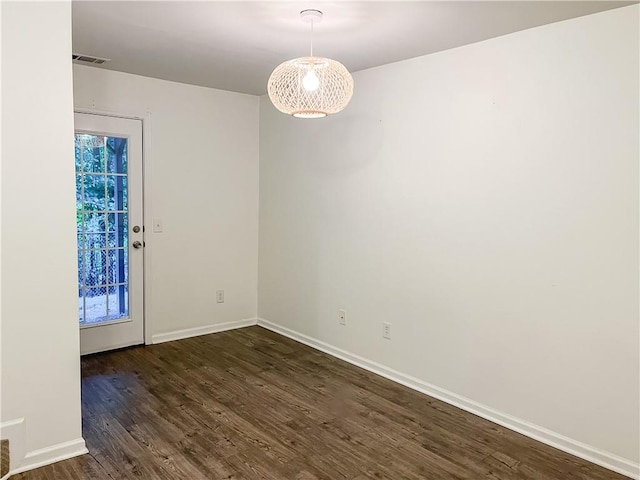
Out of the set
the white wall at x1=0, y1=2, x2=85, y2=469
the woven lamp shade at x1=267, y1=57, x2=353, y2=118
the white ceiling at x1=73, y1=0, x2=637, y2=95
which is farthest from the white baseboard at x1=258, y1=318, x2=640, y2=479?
the white ceiling at x1=73, y1=0, x2=637, y2=95

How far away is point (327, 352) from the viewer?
14.0ft

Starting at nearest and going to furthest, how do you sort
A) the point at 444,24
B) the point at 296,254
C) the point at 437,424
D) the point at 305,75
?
the point at 305,75, the point at 444,24, the point at 437,424, the point at 296,254

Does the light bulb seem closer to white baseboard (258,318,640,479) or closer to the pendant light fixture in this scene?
the pendant light fixture

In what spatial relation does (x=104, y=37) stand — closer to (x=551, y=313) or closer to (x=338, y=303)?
(x=338, y=303)

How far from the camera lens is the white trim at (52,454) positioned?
2.44 m

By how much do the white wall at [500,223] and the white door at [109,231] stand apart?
157 cm

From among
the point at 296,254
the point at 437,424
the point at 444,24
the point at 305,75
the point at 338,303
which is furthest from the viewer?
the point at 296,254

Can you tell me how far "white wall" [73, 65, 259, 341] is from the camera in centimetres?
431

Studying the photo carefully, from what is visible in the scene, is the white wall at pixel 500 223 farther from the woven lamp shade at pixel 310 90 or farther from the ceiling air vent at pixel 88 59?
the ceiling air vent at pixel 88 59

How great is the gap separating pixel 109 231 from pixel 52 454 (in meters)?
2.07

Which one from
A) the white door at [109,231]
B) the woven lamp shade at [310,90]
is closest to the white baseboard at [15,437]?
the white door at [109,231]

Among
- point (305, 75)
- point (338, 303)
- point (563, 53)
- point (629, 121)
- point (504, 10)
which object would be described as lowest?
point (338, 303)

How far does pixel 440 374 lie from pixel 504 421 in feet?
1.71

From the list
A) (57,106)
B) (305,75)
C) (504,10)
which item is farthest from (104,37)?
(504,10)
